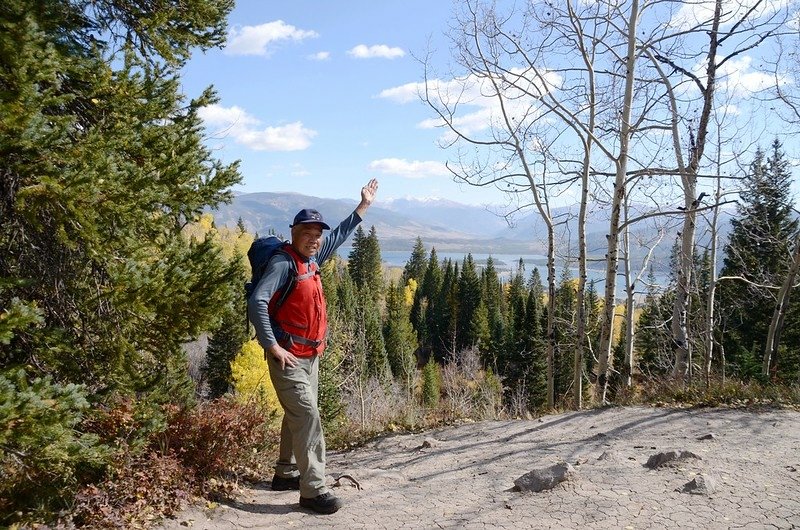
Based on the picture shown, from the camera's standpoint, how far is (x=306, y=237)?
4133 mm

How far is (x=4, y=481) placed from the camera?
3430 mm

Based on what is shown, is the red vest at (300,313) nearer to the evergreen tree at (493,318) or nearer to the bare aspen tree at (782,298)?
the bare aspen tree at (782,298)

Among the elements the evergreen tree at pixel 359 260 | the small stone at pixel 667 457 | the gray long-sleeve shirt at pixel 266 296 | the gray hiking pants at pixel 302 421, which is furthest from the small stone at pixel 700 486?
the evergreen tree at pixel 359 260

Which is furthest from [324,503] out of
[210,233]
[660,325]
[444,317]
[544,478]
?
[444,317]

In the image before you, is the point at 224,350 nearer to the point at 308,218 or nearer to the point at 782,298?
the point at 782,298

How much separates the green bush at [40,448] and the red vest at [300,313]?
142cm

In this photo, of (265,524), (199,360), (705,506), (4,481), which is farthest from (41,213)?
(199,360)

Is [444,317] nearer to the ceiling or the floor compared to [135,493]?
nearer to the floor

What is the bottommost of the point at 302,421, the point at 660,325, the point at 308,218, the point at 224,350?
the point at 224,350

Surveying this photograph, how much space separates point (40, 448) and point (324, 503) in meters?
2.09

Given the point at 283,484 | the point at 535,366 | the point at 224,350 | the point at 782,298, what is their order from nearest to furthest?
the point at 283,484
the point at 782,298
the point at 224,350
the point at 535,366

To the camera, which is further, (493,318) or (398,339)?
(493,318)

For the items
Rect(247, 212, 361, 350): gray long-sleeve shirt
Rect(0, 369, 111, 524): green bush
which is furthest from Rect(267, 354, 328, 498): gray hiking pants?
Rect(0, 369, 111, 524): green bush

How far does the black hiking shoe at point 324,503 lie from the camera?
4.07m
